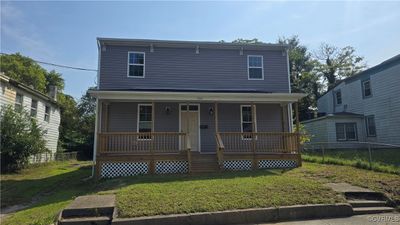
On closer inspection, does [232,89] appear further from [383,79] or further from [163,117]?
[383,79]

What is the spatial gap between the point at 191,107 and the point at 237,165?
154 inches

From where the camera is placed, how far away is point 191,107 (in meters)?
15.3

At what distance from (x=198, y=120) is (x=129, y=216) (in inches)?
355

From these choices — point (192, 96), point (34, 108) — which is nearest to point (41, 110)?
point (34, 108)

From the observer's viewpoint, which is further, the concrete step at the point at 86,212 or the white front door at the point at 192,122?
the white front door at the point at 192,122

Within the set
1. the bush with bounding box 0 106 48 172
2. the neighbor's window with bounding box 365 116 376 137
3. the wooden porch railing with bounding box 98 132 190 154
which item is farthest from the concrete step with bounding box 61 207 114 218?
the neighbor's window with bounding box 365 116 376 137

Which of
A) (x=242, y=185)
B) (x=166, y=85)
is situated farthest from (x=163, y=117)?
(x=242, y=185)

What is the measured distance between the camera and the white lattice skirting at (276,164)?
13.4 meters

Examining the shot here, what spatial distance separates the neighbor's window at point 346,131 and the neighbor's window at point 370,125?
87cm

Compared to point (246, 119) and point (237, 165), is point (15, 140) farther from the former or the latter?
point (246, 119)

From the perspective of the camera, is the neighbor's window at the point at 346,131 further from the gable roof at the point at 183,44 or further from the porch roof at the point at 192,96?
the porch roof at the point at 192,96

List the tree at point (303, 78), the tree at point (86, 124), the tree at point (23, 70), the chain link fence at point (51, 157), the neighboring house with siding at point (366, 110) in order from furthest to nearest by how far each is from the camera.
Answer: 1. the tree at point (303, 78)
2. the tree at point (23, 70)
3. the tree at point (86, 124)
4. the neighboring house with siding at point (366, 110)
5. the chain link fence at point (51, 157)

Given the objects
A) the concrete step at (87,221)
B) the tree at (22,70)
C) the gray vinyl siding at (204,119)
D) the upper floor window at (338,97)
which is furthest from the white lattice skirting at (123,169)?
the tree at (22,70)

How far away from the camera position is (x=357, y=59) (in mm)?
40531
